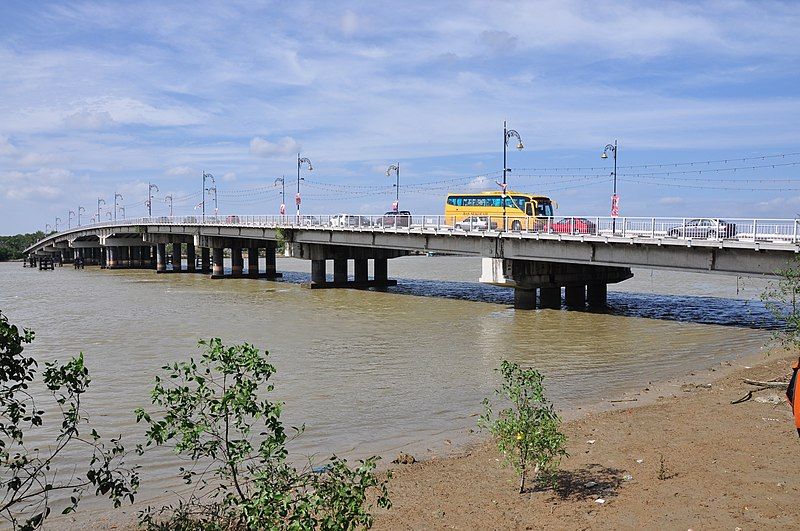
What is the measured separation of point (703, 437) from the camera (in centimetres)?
1272

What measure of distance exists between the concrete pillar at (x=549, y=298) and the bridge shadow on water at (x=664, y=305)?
194cm

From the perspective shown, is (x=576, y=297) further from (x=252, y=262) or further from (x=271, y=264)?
(x=252, y=262)

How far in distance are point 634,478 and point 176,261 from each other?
275 ft

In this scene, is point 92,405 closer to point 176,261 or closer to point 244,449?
point 244,449

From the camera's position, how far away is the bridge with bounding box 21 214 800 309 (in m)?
29.1

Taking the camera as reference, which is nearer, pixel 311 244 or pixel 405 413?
pixel 405 413

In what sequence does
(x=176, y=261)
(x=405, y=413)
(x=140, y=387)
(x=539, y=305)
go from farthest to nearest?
1. (x=176, y=261)
2. (x=539, y=305)
3. (x=140, y=387)
4. (x=405, y=413)

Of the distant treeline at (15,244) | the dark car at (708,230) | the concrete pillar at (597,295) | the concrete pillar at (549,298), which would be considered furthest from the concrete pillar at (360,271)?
the distant treeline at (15,244)

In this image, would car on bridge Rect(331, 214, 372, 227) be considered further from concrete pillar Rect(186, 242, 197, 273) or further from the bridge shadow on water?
concrete pillar Rect(186, 242, 197, 273)

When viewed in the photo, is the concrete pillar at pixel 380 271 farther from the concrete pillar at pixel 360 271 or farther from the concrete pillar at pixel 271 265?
the concrete pillar at pixel 271 265

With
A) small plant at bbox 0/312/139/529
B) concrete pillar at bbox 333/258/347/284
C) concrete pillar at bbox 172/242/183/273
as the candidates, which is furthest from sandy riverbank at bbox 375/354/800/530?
concrete pillar at bbox 172/242/183/273

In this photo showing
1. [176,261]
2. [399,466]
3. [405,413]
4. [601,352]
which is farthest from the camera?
[176,261]

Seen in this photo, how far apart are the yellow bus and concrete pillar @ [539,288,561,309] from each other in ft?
13.0

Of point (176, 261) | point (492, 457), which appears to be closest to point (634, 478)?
point (492, 457)
